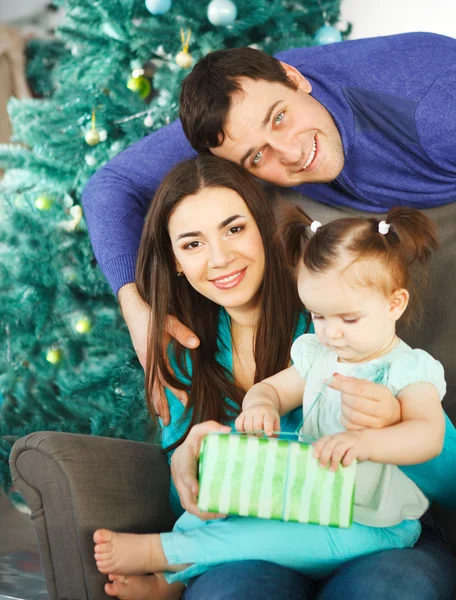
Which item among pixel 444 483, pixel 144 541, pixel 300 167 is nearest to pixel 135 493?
pixel 144 541

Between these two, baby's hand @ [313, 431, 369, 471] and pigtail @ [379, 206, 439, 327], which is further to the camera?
pigtail @ [379, 206, 439, 327]

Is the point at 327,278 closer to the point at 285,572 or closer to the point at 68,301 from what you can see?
the point at 285,572

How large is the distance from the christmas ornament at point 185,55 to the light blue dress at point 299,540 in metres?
1.52

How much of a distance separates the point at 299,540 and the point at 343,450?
10.2 inches

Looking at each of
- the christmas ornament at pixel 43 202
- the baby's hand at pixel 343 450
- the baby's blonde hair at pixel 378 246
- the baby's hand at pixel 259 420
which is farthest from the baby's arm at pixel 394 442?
the christmas ornament at pixel 43 202

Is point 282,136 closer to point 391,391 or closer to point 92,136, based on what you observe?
point 391,391

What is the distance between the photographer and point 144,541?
1480 millimetres

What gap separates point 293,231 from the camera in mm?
1524

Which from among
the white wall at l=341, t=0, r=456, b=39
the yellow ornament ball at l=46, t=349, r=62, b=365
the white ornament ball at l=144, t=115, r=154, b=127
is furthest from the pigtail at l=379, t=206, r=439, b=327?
the white wall at l=341, t=0, r=456, b=39

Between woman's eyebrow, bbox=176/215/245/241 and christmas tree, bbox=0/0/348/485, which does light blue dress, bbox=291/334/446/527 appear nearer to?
woman's eyebrow, bbox=176/215/245/241

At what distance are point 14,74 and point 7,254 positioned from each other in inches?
49.6

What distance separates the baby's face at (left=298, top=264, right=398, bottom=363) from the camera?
1.28 metres

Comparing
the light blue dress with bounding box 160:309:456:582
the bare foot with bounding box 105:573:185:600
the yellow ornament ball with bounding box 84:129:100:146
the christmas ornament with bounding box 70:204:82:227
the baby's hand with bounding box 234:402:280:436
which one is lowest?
the bare foot with bounding box 105:573:185:600

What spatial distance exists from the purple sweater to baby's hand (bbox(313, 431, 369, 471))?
0.90 m
